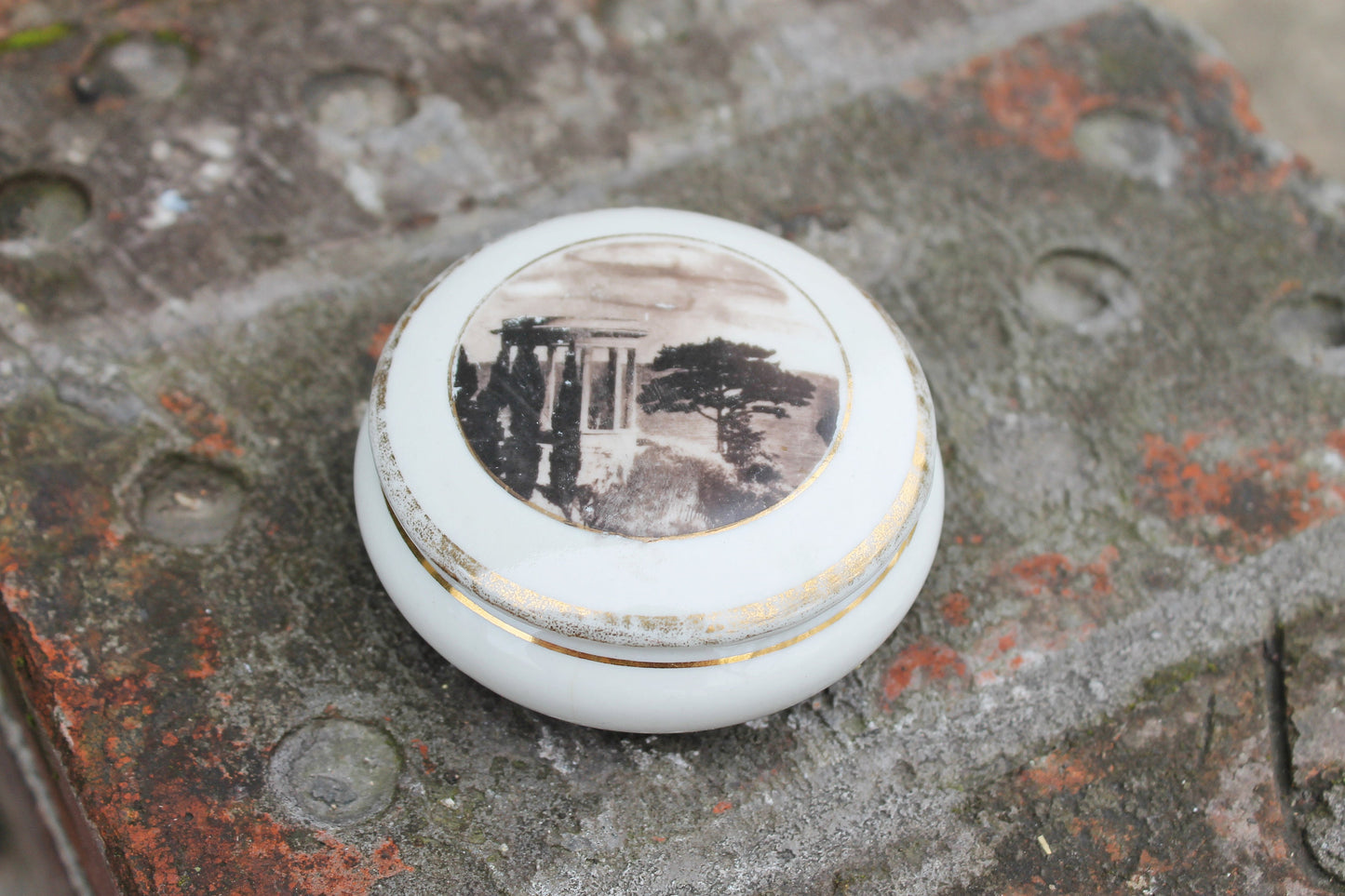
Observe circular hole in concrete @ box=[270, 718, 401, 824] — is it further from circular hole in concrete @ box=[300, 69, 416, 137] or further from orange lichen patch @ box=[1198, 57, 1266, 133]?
orange lichen patch @ box=[1198, 57, 1266, 133]

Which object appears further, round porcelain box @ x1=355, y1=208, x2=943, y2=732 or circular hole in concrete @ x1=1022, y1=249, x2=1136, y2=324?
circular hole in concrete @ x1=1022, y1=249, x2=1136, y2=324

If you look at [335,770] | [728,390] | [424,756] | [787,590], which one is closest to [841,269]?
[728,390]

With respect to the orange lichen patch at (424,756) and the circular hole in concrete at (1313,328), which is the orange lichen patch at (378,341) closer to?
the orange lichen patch at (424,756)

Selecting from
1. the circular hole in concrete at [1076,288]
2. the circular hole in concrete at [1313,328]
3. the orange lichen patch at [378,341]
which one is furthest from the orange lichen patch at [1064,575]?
the orange lichen patch at [378,341]

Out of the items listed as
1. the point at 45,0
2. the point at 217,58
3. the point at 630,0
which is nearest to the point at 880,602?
the point at 630,0

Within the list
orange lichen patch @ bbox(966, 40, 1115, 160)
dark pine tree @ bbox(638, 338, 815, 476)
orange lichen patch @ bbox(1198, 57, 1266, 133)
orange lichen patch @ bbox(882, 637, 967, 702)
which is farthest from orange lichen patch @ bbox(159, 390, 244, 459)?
orange lichen patch @ bbox(1198, 57, 1266, 133)

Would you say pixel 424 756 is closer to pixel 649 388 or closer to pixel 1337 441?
pixel 649 388
